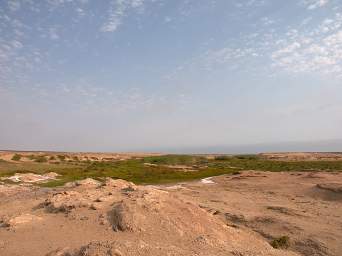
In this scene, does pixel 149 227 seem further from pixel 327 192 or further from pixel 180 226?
pixel 327 192

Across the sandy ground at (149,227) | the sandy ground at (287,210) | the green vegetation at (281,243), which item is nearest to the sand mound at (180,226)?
the sandy ground at (149,227)

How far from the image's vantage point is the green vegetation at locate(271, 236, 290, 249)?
15.3m

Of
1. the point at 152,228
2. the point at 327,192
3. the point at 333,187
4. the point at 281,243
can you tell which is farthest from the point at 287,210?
the point at 152,228

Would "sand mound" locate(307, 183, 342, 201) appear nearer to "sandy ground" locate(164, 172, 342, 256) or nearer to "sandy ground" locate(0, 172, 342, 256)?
"sandy ground" locate(164, 172, 342, 256)

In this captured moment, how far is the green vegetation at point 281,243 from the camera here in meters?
15.3

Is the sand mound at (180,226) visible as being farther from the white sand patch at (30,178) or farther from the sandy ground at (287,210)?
the white sand patch at (30,178)

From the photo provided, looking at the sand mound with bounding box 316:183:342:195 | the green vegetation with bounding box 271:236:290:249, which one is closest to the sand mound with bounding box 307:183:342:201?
the sand mound with bounding box 316:183:342:195

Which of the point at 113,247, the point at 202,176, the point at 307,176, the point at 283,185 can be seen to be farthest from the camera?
the point at 202,176

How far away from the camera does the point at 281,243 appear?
50.8 ft

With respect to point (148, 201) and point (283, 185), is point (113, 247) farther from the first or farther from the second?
point (283, 185)

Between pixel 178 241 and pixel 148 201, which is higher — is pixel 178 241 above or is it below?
below

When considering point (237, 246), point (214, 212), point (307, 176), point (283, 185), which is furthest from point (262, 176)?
point (237, 246)

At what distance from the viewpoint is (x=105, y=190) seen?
21.4 metres

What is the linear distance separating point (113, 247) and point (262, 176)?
32625mm
